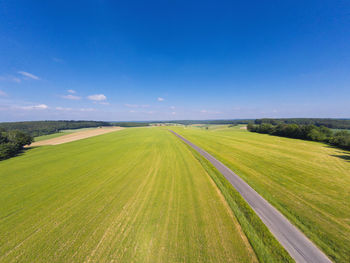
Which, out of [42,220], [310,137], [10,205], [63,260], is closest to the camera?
[63,260]

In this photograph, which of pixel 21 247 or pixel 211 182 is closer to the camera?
pixel 21 247

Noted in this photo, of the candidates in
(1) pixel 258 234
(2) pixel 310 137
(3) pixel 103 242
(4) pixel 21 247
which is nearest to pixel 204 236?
(1) pixel 258 234

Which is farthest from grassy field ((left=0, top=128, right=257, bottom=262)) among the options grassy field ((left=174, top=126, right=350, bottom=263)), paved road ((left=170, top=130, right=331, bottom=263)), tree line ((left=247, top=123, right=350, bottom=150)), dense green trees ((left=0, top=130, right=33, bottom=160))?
tree line ((left=247, top=123, right=350, bottom=150))

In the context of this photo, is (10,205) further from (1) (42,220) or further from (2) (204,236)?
(2) (204,236)

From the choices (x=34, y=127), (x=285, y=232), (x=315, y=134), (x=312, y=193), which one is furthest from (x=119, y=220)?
(x=34, y=127)

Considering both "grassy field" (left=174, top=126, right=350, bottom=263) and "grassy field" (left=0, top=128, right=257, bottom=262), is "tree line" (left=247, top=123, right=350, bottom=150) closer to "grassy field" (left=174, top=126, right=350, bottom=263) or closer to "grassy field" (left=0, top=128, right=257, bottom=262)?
"grassy field" (left=174, top=126, right=350, bottom=263)

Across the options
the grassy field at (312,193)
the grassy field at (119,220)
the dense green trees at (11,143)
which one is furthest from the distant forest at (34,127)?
the grassy field at (312,193)

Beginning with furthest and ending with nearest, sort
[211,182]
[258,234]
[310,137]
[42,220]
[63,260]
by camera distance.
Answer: [310,137], [211,182], [42,220], [258,234], [63,260]

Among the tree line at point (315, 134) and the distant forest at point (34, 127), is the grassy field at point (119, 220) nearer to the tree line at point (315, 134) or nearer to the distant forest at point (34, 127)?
the tree line at point (315, 134)
